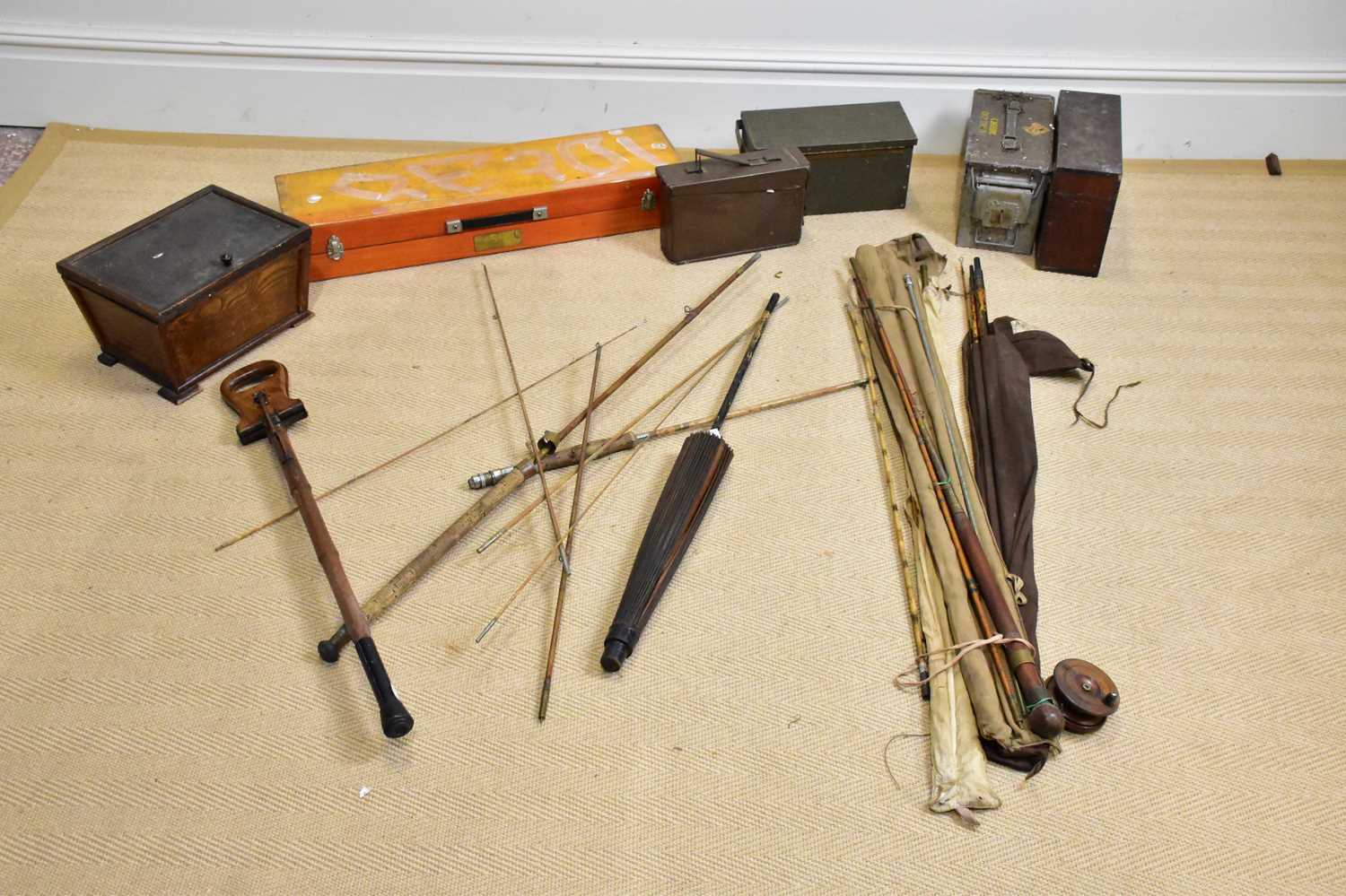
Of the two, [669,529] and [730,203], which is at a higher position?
[730,203]

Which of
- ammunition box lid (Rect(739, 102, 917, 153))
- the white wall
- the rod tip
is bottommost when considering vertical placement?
the rod tip

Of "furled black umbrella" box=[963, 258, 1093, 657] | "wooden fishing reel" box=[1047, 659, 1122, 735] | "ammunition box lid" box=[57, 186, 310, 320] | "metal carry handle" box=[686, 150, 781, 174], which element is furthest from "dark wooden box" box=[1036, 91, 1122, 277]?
"ammunition box lid" box=[57, 186, 310, 320]

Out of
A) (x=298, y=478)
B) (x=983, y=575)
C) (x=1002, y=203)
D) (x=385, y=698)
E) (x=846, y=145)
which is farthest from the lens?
(x=846, y=145)

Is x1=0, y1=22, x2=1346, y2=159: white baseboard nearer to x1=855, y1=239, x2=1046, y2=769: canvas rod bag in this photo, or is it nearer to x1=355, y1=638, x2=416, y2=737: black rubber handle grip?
x1=855, y1=239, x2=1046, y2=769: canvas rod bag

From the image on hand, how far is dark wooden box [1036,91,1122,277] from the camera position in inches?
123

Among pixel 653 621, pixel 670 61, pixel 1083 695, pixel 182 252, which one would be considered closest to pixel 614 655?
pixel 653 621

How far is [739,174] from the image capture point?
3186 millimetres

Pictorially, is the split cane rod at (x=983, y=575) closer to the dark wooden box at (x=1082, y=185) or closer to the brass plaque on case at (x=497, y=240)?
the dark wooden box at (x=1082, y=185)

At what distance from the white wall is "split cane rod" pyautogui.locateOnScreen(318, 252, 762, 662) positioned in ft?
4.24

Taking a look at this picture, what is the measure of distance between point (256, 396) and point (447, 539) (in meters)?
0.65

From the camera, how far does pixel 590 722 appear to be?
222 cm

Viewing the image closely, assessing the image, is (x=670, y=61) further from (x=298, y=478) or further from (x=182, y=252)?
(x=298, y=478)

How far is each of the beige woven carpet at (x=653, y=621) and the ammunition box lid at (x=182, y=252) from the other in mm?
273

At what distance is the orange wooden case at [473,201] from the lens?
10.5 feet
